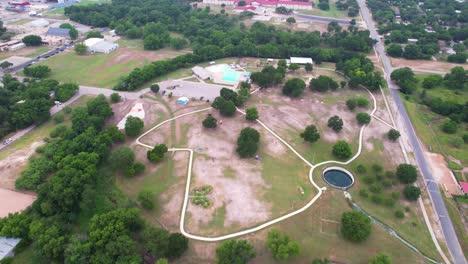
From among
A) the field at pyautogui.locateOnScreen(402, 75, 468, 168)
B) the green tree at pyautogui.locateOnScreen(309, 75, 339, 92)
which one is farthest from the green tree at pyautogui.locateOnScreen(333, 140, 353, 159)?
the green tree at pyautogui.locateOnScreen(309, 75, 339, 92)

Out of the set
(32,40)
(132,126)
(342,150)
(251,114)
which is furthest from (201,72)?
(32,40)

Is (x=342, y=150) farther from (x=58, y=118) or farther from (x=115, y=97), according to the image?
(x=58, y=118)

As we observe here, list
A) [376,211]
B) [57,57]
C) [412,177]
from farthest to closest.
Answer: [57,57], [412,177], [376,211]

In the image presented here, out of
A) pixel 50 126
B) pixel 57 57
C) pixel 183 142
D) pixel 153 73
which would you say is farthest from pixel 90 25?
pixel 183 142

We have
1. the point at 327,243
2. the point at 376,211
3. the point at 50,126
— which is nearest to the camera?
the point at 327,243

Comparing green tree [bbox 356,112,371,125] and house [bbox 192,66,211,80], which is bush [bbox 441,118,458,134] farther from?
house [bbox 192,66,211,80]

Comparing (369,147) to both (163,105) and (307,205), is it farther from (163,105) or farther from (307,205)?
(163,105)

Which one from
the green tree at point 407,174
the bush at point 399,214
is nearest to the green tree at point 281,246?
the bush at point 399,214

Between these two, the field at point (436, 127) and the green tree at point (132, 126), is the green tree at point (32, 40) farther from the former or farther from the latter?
the field at point (436, 127)
